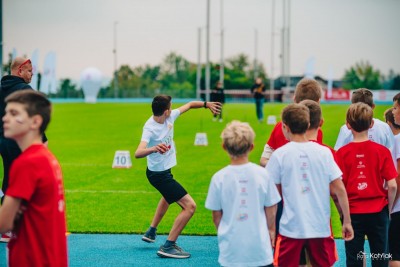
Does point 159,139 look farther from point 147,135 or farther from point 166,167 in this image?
point 166,167

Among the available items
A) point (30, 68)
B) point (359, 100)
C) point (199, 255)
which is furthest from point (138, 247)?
point (359, 100)

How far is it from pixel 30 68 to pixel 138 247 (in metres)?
2.55

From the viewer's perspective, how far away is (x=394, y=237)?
6.39m

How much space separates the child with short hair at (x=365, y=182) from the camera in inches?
226

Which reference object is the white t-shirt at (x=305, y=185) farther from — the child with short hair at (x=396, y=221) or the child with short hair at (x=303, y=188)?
the child with short hair at (x=396, y=221)

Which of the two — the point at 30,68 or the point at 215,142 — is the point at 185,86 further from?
the point at 30,68

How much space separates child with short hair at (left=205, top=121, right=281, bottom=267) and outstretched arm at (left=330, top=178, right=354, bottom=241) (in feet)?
2.27

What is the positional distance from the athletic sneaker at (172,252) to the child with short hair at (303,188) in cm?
274

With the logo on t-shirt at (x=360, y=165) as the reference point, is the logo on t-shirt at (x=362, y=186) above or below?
below

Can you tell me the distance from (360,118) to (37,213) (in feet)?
9.55

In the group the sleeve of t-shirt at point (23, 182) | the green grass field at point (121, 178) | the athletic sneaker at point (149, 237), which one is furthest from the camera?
the green grass field at point (121, 178)

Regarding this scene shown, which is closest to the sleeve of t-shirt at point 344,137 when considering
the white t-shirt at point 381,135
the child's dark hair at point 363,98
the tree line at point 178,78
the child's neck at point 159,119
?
the white t-shirt at point 381,135

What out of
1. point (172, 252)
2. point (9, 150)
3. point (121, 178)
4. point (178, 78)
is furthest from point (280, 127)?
point (178, 78)

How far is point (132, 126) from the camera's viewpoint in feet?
103
